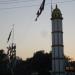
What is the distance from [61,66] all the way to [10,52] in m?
11.0

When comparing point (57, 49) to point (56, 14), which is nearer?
point (57, 49)

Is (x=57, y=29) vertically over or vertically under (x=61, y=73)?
over

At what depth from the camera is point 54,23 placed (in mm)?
50656

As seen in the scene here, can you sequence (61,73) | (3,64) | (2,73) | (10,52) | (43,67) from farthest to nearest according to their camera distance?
1. (3,64)
2. (2,73)
3. (43,67)
4. (10,52)
5. (61,73)

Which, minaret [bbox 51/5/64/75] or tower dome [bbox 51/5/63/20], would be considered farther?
tower dome [bbox 51/5/63/20]

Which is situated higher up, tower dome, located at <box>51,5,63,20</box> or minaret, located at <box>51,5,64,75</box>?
tower dome, located at <box>51,5,63,20</box>

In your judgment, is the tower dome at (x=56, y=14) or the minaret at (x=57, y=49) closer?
the minaret at (x=57, y=49)

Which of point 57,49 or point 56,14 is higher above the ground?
point 56,14

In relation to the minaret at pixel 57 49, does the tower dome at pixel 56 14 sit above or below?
above

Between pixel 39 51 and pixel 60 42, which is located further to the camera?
pixel 39 51

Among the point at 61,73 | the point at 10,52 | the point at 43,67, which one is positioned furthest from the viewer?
the point at 43,67

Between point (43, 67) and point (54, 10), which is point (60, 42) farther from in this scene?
point (43, 67)

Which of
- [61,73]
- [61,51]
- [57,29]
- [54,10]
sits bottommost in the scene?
[61,73]

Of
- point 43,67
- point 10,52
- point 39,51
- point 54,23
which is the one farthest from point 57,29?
point 39,51
